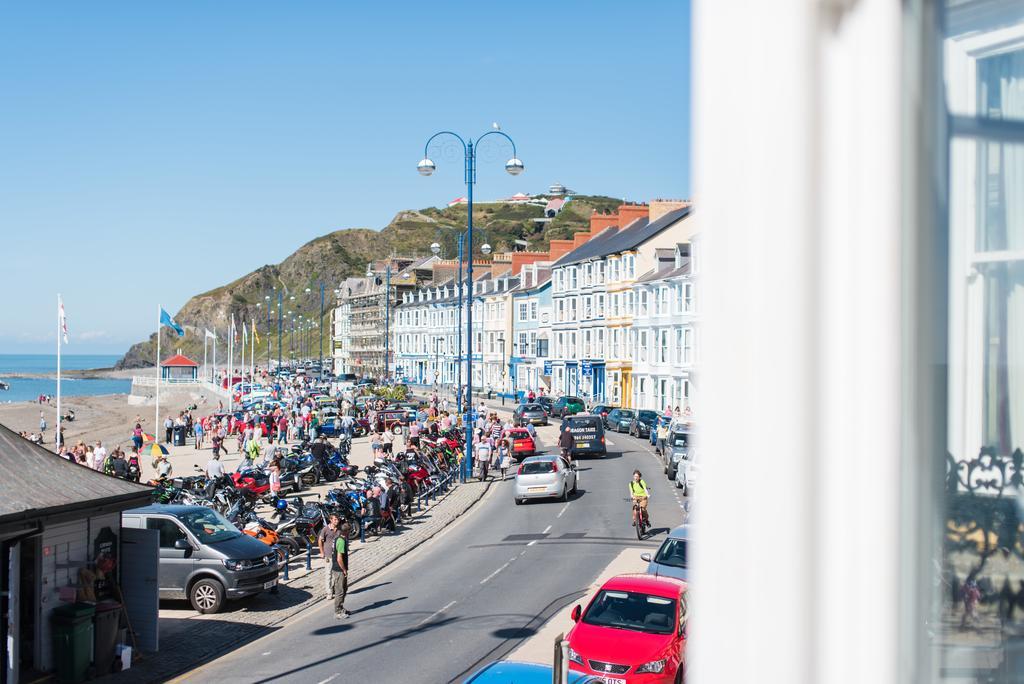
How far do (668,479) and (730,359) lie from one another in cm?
3135

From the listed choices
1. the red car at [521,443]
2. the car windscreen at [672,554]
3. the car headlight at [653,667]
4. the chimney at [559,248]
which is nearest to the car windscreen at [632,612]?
the car headlight at [653,667]

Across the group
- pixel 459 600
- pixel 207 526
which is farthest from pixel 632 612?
pixel 207 526

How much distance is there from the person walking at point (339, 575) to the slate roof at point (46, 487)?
324cm

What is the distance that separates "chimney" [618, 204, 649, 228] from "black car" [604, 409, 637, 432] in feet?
75.2

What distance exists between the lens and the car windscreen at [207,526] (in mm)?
16125

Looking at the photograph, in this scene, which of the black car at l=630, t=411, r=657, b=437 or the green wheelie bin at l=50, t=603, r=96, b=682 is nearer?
the green wheelie bin at l=50, t=603, r=96, b=682

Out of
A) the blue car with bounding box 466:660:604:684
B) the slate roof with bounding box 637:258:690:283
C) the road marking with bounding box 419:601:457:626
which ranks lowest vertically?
the road marking with bounding box 419:601:457:626

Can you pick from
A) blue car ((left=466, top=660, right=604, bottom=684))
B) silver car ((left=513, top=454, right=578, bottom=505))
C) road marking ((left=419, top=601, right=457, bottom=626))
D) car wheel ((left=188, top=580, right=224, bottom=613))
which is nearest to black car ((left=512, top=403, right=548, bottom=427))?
silver car ((left=513, top=454, right=578, bottom=505))

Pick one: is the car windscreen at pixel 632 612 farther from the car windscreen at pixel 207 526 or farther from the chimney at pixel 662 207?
the chimney at pixel 662 207

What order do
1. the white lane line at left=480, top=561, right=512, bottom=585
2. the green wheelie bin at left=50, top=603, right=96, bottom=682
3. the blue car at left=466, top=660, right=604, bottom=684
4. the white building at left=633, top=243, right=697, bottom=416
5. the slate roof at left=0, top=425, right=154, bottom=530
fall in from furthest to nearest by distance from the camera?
the white building at left=633, top=243, right=697, bottom=416
the white lane line at left=480, top=561, right=512, bottom=585
the green wheelie bin at left=50, top=603, right=96, bottom=682
the slate roof at left=0, top=425, right=154, bottom=530
the blue car at left=466, top=660, right=604, bottom=684

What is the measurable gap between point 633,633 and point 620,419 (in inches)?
1520

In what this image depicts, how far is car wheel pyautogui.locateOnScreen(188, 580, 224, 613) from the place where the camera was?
52.5 feet

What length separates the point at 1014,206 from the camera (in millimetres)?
1048

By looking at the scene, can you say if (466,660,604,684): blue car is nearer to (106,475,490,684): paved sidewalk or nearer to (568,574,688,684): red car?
(568,574,688,684): red car
